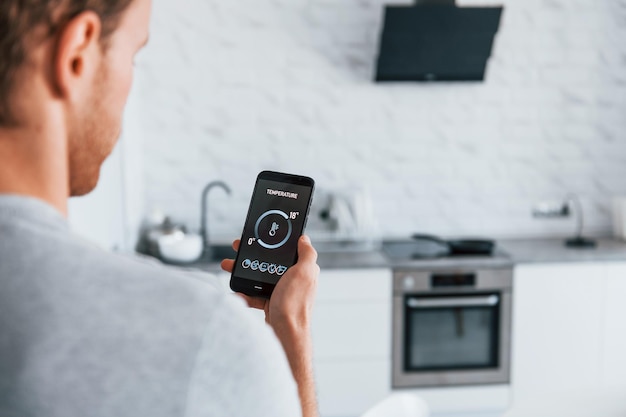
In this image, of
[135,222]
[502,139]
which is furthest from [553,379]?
[135,222]

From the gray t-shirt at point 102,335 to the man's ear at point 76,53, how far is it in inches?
4.1

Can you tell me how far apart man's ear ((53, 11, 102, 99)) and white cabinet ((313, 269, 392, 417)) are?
2516 mm

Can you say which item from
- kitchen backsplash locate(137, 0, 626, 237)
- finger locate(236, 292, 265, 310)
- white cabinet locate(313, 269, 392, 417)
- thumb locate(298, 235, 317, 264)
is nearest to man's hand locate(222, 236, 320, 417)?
thumb locate(298, 235, 317, 264)

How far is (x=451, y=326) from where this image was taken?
323cm

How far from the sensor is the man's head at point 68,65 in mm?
572

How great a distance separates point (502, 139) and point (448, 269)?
0.90 m

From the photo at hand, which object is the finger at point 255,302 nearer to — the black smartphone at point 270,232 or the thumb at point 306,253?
the black smartphone at point 270,232

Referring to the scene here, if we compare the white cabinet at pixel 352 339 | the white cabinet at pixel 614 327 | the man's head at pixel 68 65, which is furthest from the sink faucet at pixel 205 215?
the man's head at pixel 68 65

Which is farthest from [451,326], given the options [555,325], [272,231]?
[272,231]

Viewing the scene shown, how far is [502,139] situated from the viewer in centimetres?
367

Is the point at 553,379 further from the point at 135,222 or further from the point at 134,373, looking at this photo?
the point at 134,373

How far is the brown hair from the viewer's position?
1.86 ft

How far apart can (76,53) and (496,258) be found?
9.40 ft

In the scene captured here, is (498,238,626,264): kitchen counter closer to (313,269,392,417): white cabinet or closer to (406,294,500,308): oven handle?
(406,294,500,308): oven handle
